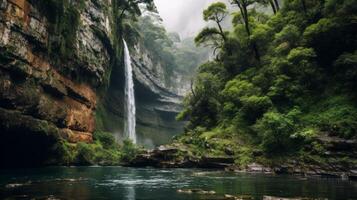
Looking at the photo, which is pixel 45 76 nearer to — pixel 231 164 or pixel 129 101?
pixel 231 164

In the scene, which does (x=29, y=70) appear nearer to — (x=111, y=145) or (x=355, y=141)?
(x=111, y=145)

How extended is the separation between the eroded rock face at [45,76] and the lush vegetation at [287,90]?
47.5ft

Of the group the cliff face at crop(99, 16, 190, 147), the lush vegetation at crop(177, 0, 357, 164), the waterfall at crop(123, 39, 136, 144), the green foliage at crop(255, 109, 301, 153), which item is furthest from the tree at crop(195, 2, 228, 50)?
the cliff face at crop(99, 16, 190, 147)

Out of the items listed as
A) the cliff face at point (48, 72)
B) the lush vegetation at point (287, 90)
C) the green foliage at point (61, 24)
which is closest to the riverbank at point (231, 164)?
the lush vegetation at point (287, 90)

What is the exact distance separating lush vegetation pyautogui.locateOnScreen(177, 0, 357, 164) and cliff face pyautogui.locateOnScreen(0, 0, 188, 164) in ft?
47.5

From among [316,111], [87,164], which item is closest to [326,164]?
[316,111]

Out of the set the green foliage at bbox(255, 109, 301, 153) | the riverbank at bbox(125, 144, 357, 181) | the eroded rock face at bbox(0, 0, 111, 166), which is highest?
the eroded rock face at bbox(0, 0, 111, 166)

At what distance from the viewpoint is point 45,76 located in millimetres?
36062

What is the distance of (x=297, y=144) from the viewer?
26250 millimetres

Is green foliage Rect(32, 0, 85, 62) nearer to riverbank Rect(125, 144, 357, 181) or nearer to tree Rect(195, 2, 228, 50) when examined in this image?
riverbank Rect(125, 144, 357, 181)

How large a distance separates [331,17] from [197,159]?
55.7ft

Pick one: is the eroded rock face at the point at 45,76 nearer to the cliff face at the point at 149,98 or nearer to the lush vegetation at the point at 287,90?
the cliff face at the point at 149,98

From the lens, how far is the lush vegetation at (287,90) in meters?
26.3

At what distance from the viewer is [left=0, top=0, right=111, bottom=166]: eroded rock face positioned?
2984 cm
